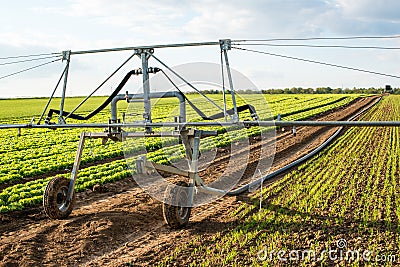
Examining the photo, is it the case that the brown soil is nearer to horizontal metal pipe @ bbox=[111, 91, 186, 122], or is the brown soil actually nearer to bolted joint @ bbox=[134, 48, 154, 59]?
horizontal metal pipe @ bbox=[111, 91, 186, 122]

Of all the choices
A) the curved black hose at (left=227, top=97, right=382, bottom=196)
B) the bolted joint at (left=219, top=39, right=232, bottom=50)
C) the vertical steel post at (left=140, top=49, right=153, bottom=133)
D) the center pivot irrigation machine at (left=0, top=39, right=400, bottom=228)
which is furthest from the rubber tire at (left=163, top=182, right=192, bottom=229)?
the bolted joint at (left=219, top=39, right=232, bottom=50)

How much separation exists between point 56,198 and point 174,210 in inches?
78.3

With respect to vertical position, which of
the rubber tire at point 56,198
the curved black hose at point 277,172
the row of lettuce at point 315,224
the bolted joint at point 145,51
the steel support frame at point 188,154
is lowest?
the row of lettuce at point 315,224

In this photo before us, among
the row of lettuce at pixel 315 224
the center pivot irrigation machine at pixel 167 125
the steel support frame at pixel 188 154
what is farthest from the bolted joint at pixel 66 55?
the row of lettuce at pixel 315 224

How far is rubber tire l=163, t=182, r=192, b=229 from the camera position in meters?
6.83

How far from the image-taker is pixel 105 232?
23.0ft

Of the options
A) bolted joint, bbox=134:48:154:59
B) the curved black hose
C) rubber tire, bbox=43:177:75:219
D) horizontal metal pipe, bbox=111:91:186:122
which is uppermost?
bolted joint, bbox=134:48:154:59

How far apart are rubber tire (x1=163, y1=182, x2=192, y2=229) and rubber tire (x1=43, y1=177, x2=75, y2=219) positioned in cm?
179

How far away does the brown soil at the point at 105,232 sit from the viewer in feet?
20.2

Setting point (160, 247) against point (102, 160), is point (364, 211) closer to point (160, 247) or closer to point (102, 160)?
point (160, 247)

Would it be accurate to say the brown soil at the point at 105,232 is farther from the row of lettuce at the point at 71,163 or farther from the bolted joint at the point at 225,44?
the bolted joint at the point at 225,44

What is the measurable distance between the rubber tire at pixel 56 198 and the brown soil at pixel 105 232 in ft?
0.46

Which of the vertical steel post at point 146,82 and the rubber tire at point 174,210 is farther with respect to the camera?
the vertical steel post at point 146,82

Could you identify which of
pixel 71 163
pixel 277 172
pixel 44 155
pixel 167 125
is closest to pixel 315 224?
pixel 167 125
